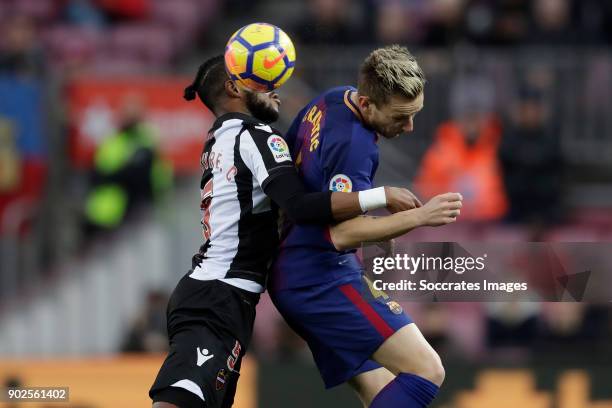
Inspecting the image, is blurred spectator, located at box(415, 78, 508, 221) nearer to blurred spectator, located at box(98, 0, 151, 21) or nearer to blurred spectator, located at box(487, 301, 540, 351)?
blurred spectator, located at box(487, 301, 540, 351)

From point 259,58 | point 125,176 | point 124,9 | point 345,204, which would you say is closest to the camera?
point 345,204

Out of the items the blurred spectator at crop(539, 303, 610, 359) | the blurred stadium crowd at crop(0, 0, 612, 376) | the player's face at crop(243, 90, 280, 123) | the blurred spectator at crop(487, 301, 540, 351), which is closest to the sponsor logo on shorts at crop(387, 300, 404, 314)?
the player's face at crop(243, 90, 280, 123)

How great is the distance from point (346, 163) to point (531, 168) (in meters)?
5.64

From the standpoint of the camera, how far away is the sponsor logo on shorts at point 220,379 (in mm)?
5836

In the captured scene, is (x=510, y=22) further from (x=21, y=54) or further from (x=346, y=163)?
(x=346, y=163)

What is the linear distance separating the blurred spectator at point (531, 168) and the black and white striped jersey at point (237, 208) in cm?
531

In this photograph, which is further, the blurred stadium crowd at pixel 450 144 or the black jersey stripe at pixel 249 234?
the blurred stadium crowd at pixel 450 144

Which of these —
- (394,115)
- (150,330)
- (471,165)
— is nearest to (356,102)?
(394,115)

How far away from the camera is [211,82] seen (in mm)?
6281

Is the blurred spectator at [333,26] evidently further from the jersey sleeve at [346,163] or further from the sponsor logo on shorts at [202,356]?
the sponsor logo on shorts at [202,356]

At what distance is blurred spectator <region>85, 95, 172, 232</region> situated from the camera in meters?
11.2

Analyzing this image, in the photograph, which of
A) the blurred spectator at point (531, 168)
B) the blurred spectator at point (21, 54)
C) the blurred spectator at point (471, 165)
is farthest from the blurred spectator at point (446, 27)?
the blurred spectator at point (21, 54)

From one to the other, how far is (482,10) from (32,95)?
13.8 feet

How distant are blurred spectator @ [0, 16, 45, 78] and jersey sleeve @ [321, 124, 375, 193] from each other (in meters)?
6.37
